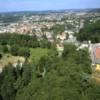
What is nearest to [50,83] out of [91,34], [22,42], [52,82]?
[52,82]

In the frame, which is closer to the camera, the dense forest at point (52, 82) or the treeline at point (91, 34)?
the dense forest at point (52, 82)

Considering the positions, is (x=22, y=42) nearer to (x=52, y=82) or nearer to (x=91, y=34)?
(x=91, y=34)

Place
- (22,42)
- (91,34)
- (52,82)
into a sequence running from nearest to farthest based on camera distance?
1. (52,82)
2. (22,42)
3. (91,34)

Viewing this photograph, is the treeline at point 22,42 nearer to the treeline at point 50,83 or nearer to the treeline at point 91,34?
the treeline at point 91,34

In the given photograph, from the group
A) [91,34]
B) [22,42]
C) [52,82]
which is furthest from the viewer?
[91,34]

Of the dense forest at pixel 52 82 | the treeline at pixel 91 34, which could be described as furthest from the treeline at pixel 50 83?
the treeline at pixel 91 34

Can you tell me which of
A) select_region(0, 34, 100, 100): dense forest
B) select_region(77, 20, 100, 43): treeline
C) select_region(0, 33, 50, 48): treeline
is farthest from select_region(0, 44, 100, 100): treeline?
select_region(77, 20, 100, 43): treeline

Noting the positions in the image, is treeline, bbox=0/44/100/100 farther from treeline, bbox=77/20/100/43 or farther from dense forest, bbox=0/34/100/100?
treeline, bbox=77/20/100/43

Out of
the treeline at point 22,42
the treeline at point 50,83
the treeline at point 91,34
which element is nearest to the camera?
the treeline at point 50,83

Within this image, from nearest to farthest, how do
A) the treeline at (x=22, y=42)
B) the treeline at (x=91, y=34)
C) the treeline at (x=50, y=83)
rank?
the treeline at (x=50, y=83), the treeline at (x=22, y=42), the treeline at (x=91, y=34)
